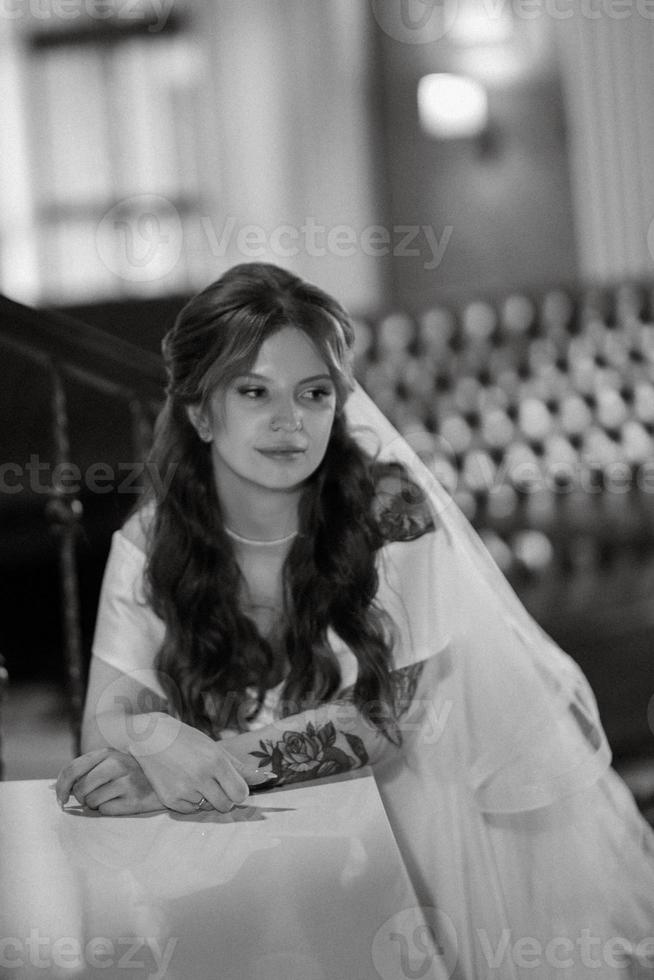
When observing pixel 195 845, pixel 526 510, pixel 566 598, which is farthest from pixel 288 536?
pixel 526 510

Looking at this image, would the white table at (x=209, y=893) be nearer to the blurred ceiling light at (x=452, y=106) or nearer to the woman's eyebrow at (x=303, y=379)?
the woman's eyebrow at (x=303, y=379)

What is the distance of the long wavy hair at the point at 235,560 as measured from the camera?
1.24m

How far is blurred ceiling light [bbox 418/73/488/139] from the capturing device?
4.02 metres

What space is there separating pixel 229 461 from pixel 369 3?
337 centimetres

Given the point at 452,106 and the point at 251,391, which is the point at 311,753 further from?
the point at 452,106

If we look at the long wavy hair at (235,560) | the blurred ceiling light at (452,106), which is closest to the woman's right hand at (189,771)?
the long wavy hair at (235,560)
